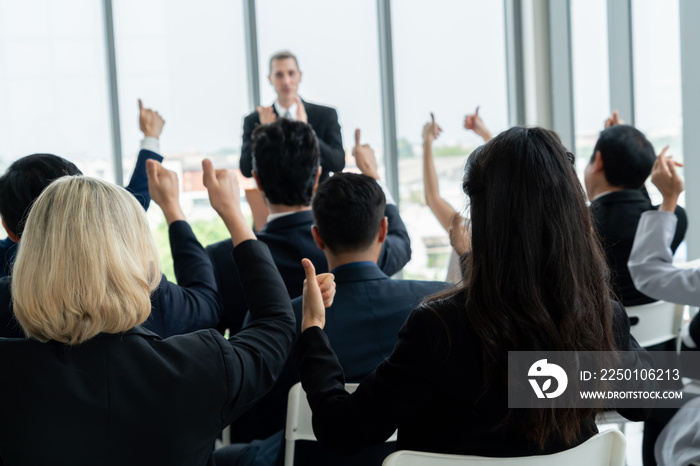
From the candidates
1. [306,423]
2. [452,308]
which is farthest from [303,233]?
[452,308]

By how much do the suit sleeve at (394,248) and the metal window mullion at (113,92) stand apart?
9.73 ft

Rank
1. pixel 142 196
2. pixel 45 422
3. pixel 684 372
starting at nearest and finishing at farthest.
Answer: pixel 45 422, pixel 142 196, pixel 684 372

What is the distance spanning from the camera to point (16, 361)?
102cm

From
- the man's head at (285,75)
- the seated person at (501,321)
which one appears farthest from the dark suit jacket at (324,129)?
the seated person at (501,321)

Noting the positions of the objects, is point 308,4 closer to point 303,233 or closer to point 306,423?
point 303,233

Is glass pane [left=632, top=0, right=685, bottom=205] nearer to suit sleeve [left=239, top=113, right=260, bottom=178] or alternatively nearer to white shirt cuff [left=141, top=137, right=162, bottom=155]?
suit sleeve [left=239, top=113, right=260, bottom=178]

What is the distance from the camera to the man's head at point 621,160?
2.53 metres

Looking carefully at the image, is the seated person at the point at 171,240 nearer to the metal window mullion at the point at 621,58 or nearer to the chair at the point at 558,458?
the chair at the point at 558,458

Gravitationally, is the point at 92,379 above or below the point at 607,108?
below

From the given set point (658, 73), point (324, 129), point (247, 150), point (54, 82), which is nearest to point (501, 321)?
point (247, 150)

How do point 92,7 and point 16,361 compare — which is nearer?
point 16,361

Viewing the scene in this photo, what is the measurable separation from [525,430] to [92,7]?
4.65m

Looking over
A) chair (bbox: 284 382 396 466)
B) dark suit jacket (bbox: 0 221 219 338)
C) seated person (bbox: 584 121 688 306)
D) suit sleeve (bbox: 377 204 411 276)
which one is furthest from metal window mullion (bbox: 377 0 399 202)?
chair (bbox: 284 382 396 466)

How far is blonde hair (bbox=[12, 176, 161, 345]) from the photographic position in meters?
1.02
